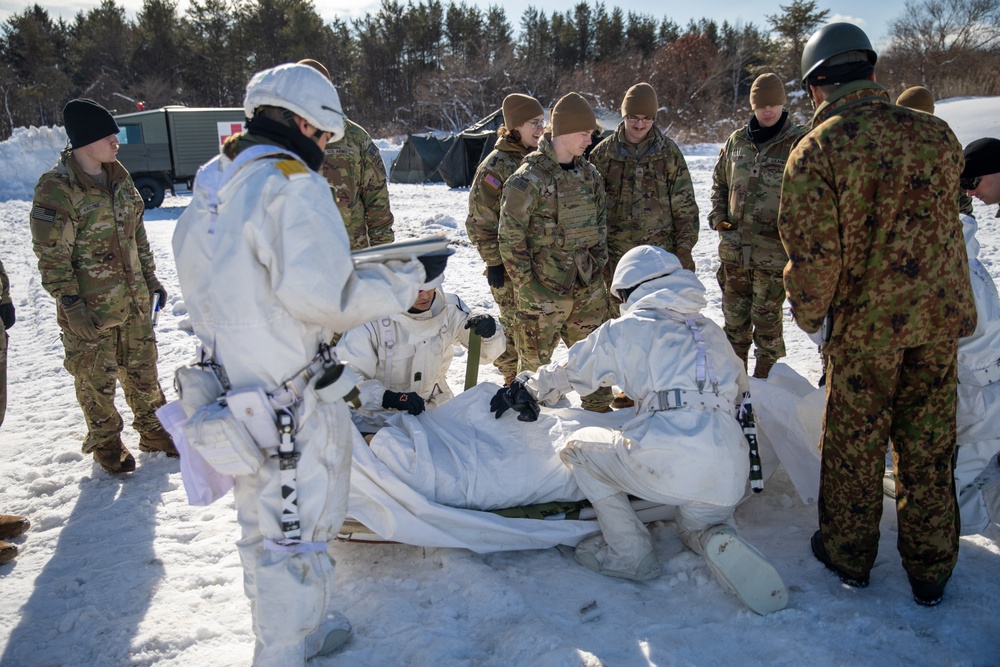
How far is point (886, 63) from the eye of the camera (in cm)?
2741

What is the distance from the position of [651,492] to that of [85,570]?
2.56m

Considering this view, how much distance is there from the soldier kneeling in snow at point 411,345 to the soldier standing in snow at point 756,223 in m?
1.88

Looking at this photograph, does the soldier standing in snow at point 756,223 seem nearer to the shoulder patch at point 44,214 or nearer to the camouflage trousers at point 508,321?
the camouflage trousers at point 508,321

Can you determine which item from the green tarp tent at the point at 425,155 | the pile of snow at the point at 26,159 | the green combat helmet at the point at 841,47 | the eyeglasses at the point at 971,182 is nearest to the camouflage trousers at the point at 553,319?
the eyeglasses at the point at 971,182

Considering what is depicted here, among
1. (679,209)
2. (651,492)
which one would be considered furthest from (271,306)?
(679,209)

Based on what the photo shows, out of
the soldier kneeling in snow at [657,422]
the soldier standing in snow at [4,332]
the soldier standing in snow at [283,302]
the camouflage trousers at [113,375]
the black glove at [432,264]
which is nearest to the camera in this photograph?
the soldier standing in snow at [283,302]

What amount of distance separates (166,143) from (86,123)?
14662mm

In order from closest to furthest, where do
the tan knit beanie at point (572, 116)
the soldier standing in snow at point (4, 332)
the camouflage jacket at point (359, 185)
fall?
the soldier standing in snow at point (4, 332) → the tan knit beanie at point (572, 116) → the camouflage jacket at point (359, 185)

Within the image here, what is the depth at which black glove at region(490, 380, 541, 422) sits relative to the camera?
3.33 m

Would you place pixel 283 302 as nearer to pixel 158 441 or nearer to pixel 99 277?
pixel 99 277

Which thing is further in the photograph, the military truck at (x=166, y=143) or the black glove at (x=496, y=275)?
the military truck at (x=166, y=143)

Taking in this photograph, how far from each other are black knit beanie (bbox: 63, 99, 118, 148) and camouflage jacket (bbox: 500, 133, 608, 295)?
7.62ft

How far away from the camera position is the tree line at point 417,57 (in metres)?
28.7

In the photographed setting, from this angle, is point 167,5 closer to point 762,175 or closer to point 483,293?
point 483,293
